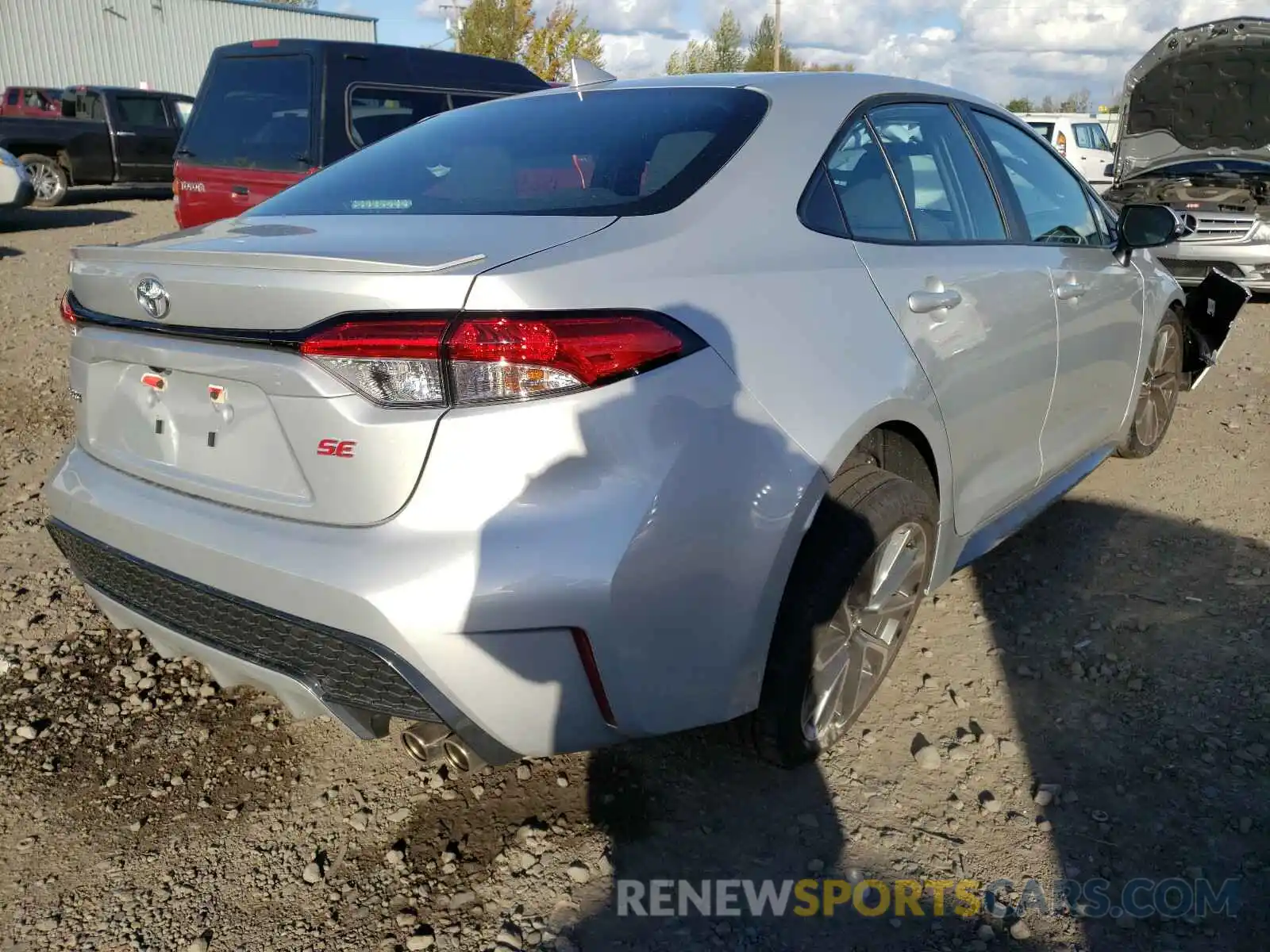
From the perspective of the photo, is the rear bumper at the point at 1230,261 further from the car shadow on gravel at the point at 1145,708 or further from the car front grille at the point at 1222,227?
the car shadow on gravel at the point at 1145,708

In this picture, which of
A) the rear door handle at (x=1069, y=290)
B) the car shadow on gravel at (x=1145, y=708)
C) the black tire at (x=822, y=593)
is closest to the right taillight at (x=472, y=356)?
the black tire at (x=822, y=593)

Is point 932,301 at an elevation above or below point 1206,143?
above


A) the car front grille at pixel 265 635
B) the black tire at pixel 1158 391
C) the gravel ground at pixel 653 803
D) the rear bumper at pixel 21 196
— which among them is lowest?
the gravel ground at pixel 653 803

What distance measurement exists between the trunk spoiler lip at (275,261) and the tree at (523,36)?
1099 inches

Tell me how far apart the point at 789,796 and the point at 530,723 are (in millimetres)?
869

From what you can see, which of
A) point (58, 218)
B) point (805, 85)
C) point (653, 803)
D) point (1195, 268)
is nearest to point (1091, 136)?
point (1195, 268)

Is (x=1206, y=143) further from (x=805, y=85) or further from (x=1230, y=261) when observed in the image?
(x=805, y=85)

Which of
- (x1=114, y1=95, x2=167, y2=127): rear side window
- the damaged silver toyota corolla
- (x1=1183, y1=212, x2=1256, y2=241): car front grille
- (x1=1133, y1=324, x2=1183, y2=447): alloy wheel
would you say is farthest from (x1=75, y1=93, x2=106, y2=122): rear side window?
(x1=1133, y1=324, x2=1183, y2=447): alloy wheel

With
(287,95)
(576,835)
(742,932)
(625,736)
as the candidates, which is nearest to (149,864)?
(576,835)

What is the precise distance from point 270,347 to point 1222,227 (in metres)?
8.64

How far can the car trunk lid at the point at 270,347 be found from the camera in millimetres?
1802

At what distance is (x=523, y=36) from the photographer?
2969 cm

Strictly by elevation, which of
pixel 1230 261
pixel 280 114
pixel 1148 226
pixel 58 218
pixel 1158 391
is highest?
pixel 280 114

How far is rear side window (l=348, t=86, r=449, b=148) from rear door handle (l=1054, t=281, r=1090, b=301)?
4450mm
